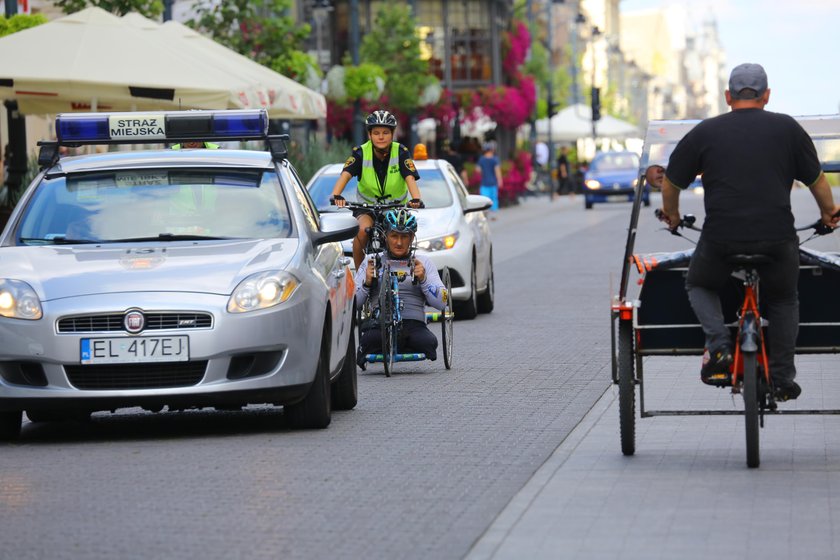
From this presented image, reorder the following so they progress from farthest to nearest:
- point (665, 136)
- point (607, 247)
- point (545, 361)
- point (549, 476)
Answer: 1. point (607, 247)
2. point (545, 361)
3. point (665, 136)
4. point (549, 476)

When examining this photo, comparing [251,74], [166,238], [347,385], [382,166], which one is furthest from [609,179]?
[166,238]

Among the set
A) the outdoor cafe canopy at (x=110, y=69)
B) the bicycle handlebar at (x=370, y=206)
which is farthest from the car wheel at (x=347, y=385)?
the outdoor cafe canopy at (x=110, y=69)

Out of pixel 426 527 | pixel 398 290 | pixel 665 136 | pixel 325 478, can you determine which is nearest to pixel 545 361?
pixel 398 290

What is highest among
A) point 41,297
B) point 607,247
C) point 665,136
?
point 665,136

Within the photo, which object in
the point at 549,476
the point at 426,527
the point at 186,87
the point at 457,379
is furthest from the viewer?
the point at 186,87

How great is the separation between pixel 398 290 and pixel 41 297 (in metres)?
4.41

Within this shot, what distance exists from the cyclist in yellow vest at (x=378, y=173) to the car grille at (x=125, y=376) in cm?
515

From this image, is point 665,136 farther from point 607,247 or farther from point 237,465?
point 607,247

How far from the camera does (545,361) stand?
46.5 feet

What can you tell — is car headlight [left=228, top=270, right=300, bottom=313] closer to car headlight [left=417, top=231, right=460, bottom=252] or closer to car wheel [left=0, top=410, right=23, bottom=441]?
car wheel [left=0, top=410, right=23, bottom=441]

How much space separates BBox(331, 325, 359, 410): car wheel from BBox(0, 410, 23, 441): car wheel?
Answer: 6.02 feet

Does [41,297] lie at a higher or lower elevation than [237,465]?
higher

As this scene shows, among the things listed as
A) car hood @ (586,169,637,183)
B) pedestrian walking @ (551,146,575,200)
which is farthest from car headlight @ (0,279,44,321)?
pedestrian walking @ (551,146,575,200)

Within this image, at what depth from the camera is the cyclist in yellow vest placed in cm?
1468
